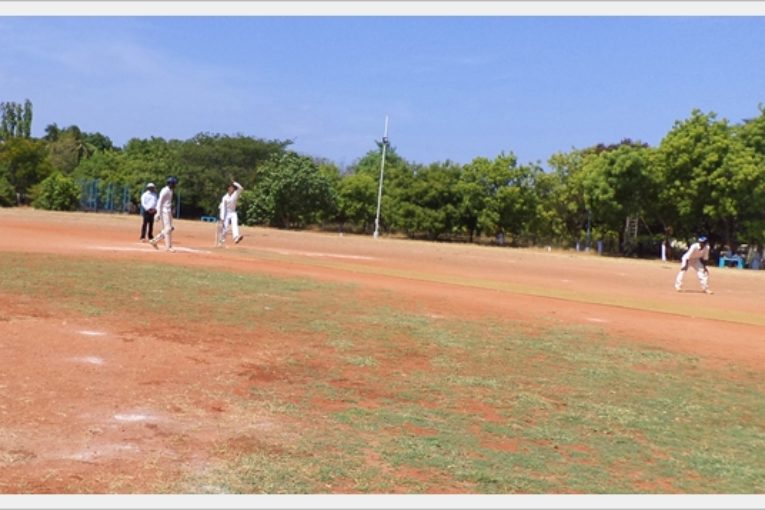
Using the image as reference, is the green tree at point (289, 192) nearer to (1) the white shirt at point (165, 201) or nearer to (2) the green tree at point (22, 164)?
(2) the green tree at point (22, 164)

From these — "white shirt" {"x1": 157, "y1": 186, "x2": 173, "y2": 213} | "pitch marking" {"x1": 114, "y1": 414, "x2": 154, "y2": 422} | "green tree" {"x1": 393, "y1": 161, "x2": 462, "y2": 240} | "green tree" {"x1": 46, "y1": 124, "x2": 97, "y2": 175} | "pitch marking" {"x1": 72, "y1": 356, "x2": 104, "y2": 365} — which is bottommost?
"pitch marking" {"x1": 114, "y1": 414, "x2": 154, "y2": 422}

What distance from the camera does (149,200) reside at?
20516mm

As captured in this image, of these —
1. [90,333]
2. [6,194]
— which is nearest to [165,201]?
[90,333]

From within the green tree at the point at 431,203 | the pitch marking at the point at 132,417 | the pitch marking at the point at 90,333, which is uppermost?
the green tree at the point at 431,203

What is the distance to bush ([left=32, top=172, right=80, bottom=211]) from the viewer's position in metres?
68.8

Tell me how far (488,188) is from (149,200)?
1603 inches

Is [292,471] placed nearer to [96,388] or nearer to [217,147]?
[96,388]

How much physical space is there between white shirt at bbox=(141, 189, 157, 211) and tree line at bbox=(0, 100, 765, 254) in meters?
35.8

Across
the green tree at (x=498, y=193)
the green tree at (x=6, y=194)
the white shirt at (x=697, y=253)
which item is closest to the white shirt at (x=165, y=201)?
the white shirt at (x=697, y=253)

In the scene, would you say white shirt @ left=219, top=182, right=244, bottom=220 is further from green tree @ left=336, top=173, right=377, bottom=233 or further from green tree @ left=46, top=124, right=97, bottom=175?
green tree @ left=46, top=124, right=97, bottom=175

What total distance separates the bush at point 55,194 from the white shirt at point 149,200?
175 ft

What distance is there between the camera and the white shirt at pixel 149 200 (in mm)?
20375

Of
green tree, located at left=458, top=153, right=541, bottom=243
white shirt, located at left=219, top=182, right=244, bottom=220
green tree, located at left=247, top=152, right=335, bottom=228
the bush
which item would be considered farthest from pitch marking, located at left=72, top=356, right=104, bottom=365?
the bush

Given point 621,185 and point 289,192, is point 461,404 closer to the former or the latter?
point 621,185
